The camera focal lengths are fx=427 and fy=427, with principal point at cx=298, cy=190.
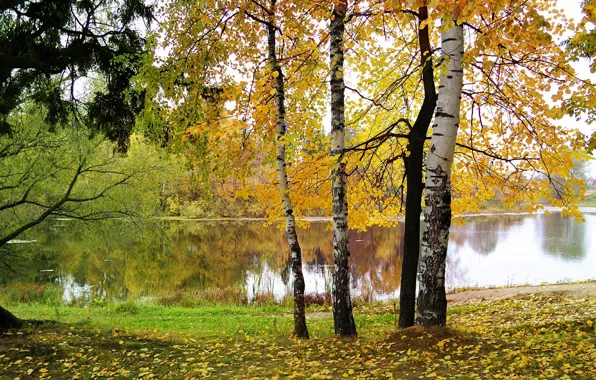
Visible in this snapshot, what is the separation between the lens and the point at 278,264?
1827 cm

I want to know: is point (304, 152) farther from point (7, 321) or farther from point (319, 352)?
point (7, 321)

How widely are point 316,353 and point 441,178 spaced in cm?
252

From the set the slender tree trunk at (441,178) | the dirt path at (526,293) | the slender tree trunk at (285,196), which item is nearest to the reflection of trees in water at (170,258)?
the dirt path at (526,293)

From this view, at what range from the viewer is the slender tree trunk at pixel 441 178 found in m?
4.71

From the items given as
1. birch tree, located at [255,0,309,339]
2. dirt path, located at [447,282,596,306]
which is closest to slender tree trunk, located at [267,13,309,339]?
birch tree, located at [255,0,309,339]

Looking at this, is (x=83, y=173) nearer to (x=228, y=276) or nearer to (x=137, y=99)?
(x=137, y=99)

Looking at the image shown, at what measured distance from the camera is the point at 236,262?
1908cm

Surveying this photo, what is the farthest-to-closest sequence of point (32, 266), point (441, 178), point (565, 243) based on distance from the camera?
point (565, 243) < point (32, 266) < point (441, 178)

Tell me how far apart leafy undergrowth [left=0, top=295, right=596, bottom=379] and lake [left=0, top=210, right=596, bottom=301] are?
16.3 feet

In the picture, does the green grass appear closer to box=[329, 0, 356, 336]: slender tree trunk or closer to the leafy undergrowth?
the leafy undergrowth

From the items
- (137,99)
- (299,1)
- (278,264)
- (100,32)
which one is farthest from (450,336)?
(278,264)

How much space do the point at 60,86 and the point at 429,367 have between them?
20.5 ft

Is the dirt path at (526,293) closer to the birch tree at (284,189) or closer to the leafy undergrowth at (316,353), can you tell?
the leafy undergrowth at (316,353)

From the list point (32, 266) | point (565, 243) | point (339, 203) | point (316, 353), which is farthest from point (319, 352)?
point (565, 243)
